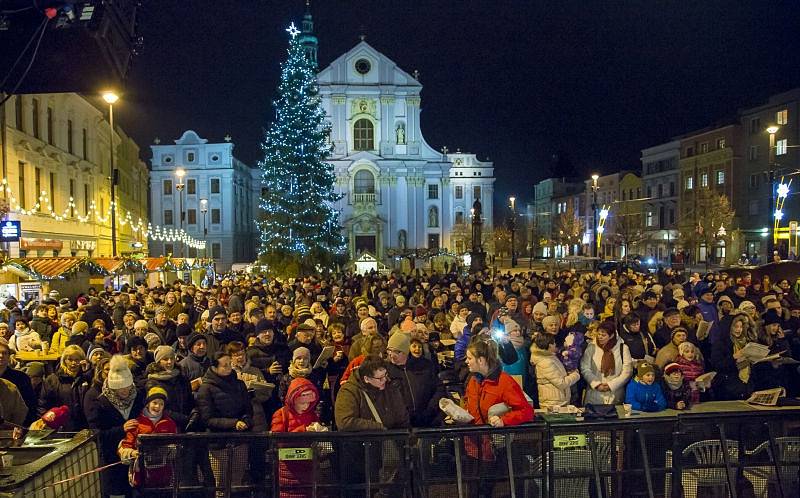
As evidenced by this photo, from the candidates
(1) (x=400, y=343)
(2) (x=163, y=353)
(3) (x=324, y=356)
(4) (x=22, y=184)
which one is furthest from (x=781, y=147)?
(2) (x=163, y=353)

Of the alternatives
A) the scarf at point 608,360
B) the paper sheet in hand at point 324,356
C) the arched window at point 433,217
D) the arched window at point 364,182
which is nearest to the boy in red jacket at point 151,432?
the paper sheet in hand at point 324,356

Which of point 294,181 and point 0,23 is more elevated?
point 294,181

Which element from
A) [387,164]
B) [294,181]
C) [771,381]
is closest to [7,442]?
[771,381]

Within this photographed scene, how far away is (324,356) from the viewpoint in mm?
8320

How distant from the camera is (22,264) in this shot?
17672 millimetres

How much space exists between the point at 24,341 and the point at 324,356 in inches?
197

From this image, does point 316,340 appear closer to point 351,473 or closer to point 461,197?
point 351,473

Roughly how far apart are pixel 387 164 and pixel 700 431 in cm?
6362

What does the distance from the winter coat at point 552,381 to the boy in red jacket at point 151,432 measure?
11.6ft

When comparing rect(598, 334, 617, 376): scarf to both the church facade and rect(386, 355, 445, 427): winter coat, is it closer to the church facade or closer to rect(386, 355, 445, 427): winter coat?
rect(386, 355, 445, 427): winter coat

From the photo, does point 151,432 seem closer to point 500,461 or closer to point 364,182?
point 500,461

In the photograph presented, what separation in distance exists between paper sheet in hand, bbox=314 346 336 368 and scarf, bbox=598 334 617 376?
126 inches

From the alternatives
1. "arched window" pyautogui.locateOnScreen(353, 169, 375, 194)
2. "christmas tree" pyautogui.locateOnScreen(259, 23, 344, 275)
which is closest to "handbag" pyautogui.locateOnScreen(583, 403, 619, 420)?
"christmas tree" pyautogui.locateOnScreen(259, 23, 344, 275)

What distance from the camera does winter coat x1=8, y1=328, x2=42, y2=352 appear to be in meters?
10.1
